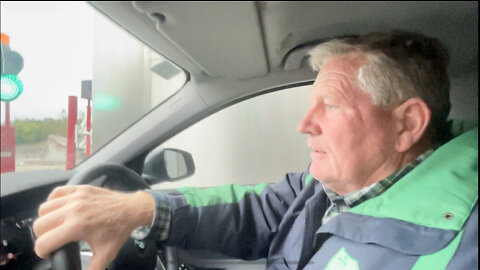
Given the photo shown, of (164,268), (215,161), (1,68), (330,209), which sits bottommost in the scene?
(164,268)

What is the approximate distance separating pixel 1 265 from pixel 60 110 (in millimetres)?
309

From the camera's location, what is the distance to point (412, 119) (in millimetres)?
474

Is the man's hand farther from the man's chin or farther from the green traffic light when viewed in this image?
the man's chin

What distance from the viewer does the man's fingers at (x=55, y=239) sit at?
46cm

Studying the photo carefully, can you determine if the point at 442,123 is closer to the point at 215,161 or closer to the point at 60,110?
the point at 215,161

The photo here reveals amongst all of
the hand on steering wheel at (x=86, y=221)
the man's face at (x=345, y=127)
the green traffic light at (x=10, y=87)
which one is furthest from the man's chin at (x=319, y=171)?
the green traffic light at (x=10, y=87)

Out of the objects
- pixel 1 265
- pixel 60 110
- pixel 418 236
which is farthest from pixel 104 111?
A: pixel 418 236

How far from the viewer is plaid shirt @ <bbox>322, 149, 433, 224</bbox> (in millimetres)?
544

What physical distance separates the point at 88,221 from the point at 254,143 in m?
0.24

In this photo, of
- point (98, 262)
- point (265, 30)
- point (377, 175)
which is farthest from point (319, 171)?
point (98, 262)

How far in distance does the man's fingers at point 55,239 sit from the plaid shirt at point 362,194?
406 millimetres

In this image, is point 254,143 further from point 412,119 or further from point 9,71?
point 9,71

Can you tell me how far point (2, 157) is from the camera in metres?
0.42

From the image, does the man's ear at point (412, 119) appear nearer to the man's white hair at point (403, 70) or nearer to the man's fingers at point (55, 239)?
the man's white hair at point (403, 70)
